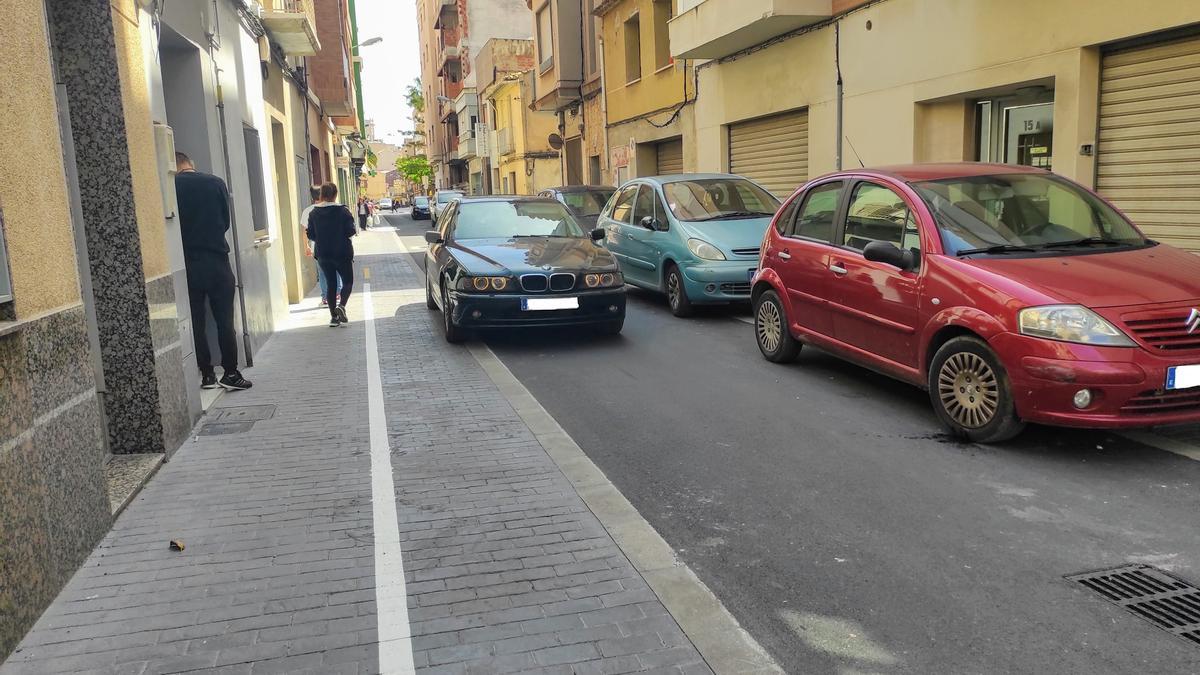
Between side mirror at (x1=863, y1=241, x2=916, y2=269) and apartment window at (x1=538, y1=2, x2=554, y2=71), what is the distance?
914 inches

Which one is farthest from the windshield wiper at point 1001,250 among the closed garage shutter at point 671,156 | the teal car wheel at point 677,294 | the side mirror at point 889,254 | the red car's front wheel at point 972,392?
the closed garage shutter at point 671,156

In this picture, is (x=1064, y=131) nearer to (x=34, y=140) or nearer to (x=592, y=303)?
(x=592, y=303)

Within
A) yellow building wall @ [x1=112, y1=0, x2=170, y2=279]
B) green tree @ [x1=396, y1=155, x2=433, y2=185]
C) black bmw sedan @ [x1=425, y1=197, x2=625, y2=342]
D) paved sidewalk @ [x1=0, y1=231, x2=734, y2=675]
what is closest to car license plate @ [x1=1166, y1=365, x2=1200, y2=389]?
paved sidewalk @ [x1=0, y1=231, x2=734, y2=675]

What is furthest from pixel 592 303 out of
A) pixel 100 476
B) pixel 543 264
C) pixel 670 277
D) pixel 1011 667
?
pixel 1011 667

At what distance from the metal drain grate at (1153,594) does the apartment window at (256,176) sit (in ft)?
31.0

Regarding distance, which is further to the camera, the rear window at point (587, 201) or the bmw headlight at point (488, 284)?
the rear window at point (587, 201)

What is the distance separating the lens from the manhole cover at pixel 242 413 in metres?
6.53

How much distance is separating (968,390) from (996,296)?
0.62m

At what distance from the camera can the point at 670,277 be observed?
1104cm

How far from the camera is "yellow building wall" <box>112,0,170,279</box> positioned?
522 centimetres

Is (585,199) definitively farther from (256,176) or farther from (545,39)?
(545,39)

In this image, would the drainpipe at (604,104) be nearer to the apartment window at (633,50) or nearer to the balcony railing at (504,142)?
the apartment window at (633,50)

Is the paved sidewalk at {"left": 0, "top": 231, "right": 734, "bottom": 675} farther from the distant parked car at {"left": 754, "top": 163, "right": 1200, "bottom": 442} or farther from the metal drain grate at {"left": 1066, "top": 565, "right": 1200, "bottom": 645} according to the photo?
the distant parked car at {"left": 754, "top": 163, "right": 1200, "bottom": 442}

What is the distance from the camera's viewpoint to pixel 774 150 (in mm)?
17000
